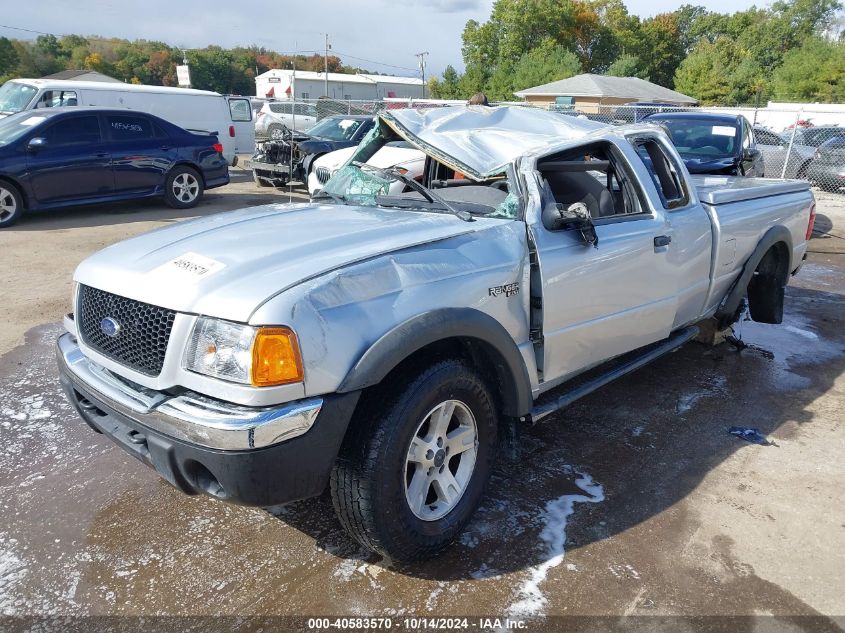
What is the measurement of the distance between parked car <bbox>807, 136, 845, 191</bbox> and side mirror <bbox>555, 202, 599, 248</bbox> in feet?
49.3

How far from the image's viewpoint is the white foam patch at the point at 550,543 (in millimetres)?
2541

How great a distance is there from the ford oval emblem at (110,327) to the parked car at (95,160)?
842 centimetres

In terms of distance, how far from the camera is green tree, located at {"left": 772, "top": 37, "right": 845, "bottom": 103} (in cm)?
4316

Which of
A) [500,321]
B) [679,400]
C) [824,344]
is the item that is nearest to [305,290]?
[500,321]

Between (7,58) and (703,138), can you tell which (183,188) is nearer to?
(703,138)

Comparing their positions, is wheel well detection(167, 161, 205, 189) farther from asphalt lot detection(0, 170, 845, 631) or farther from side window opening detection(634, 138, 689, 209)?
side window opening detection(634, 138, 689, 209)

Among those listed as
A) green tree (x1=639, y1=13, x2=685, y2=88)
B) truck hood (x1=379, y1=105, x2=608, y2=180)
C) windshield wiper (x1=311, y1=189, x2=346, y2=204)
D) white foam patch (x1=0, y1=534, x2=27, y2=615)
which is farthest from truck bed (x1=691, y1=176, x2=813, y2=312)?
green tree (x1=639, y1=13, x2=685, y2=88)

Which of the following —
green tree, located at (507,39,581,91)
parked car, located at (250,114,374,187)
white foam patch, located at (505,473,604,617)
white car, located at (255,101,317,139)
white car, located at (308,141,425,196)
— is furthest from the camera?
green tree, located at (507,39,581,91)

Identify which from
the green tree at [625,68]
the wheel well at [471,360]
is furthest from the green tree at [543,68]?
the wheel well at [471,360]

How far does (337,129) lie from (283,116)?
12.7 meters

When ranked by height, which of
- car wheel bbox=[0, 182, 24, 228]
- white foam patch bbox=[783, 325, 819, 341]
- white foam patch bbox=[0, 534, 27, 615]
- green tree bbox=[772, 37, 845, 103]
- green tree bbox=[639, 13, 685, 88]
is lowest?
white foam patch bbox=[0, 534, 27, 615]

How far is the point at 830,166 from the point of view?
599 inches

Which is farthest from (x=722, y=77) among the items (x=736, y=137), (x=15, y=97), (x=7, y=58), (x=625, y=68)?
(x=7, y=58)

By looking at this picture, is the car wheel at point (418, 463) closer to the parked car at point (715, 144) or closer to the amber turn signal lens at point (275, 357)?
the amber turn signal lens at point (275, 357)
